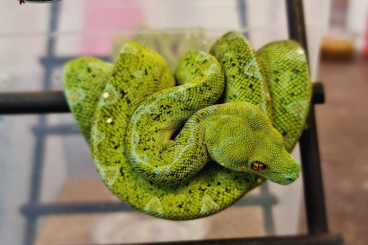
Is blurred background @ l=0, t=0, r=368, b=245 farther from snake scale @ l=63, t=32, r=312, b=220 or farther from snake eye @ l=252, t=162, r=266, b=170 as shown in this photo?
snake eye @ l=252, t=162, r=266, b=170

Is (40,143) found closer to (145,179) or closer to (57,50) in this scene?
(57,50)

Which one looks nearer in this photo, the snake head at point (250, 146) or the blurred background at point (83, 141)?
the snake head at point (250, 146)

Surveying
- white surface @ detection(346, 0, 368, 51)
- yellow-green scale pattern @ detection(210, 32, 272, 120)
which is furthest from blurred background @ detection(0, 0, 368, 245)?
white surface @ detection(346, 0, 368, 51)

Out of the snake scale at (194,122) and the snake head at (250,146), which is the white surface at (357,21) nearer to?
the snake scale at (194,122)

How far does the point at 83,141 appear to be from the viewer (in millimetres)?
2135

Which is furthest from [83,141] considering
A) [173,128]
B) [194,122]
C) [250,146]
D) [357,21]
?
[357,21]

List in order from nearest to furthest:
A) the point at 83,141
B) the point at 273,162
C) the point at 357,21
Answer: the point at 273,162 < the point at 83,141 < the point at 357,21

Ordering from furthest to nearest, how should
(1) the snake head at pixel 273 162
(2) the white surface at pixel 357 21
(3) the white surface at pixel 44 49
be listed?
(2) the white surface at pixel 357 21 → (3) the white surface at pixel 44 49 → (1) the snake head at pixel 273 162

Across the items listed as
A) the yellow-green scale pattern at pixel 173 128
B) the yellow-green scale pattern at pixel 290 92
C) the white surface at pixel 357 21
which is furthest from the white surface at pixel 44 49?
the white surface at pixel 357 21

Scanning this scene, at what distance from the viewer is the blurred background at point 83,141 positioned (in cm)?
172

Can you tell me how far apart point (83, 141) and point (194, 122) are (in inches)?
56.0

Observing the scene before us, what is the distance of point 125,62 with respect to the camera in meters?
0.99

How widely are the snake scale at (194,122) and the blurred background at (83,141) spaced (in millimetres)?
650

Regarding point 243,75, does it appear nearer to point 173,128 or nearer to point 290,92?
point 290,92
